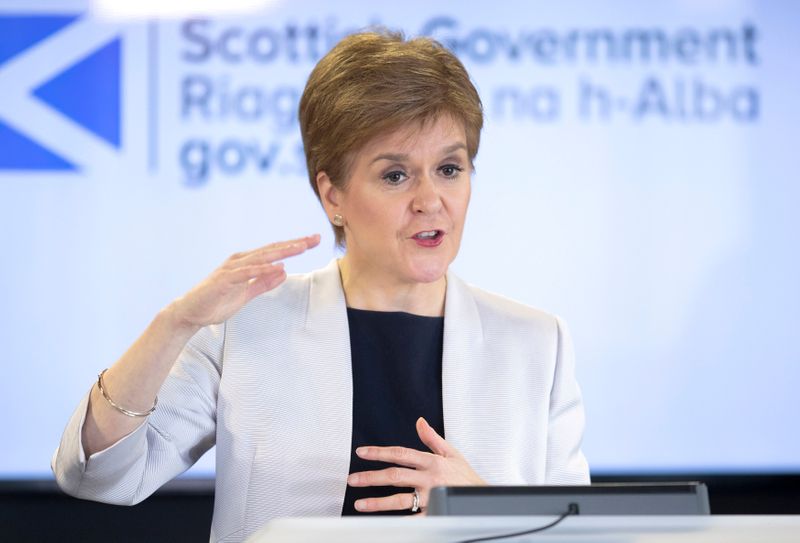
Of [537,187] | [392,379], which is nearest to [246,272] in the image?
[392,379]

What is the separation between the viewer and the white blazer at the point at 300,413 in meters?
2.19

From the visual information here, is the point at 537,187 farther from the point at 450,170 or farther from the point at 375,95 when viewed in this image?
the point at 375,95

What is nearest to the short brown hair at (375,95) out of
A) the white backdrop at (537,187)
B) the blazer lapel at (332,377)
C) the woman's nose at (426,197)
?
the woman's nose at (426,197)

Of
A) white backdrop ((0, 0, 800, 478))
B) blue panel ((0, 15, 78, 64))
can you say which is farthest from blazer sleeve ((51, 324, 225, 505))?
blue panel ((0, 15, 78, 64))

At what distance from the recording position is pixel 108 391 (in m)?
2.04

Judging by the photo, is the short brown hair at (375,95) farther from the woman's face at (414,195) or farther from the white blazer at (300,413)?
the white blazer at (300,413)

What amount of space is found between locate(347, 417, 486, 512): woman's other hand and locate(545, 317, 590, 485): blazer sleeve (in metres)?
0.38

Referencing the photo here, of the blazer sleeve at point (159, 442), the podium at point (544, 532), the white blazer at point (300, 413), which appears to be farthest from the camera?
the white blazer at point (300, 413)

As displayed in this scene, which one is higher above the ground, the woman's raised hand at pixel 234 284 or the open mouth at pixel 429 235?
the open mouth at pixel 429 235

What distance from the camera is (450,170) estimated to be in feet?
7.53

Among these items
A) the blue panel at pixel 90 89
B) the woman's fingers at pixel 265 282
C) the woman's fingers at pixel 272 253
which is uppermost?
the blue panel at pixel 90 89

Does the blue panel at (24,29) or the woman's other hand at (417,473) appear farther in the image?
the blue panel at (24,29)

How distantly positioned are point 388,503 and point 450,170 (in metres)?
0.73

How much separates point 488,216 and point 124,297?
4.38 feet
